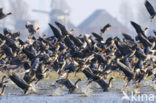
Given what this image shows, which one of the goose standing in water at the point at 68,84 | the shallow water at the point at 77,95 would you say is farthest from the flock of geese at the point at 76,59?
the shallow water at the point at 77,95

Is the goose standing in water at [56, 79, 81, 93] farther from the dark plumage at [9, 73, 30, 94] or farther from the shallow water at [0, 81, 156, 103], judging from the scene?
the dark plumage at [9, 73, 30, 94]

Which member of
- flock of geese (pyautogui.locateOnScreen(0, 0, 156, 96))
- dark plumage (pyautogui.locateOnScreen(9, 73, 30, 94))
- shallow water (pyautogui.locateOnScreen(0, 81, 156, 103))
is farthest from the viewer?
flock of geese (pyautogui.locateOnScreen(0, 0, 156, 96))

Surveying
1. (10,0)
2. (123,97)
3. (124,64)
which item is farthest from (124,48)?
(10,0)

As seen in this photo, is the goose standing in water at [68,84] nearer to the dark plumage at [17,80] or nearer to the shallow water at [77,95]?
the shallow water at [77,95]

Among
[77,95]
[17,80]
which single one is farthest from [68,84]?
[17,80]

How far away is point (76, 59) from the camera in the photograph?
91.3 feet

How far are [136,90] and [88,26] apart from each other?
158m

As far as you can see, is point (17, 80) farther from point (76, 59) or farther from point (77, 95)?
point (76, 59)

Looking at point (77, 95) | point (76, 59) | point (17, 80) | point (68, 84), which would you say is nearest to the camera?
point (17, 80)

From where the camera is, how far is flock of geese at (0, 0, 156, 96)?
25.9 meters

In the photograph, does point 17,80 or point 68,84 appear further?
point 68,84

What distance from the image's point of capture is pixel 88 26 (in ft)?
604

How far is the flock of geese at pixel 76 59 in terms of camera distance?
2594 cm

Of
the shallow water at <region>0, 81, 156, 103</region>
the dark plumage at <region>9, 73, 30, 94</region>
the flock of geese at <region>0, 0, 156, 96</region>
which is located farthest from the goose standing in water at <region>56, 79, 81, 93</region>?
the dark plumage at <region>9, 73, 30, 94</region>
